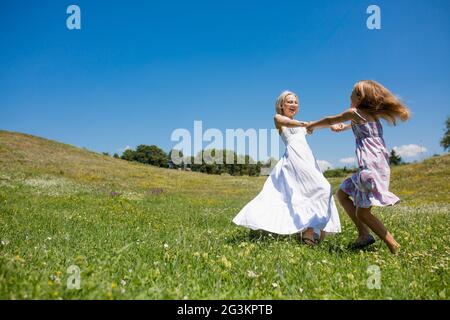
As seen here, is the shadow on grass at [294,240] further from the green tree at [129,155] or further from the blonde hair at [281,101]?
the green tree at [129,155]

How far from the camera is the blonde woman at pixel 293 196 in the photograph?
7406 mm

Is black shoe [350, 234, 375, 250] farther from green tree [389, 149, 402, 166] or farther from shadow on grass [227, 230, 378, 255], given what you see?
green tree [389, 149, 402, 166]

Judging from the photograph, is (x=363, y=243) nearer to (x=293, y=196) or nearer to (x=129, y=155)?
(x=293, y=196)

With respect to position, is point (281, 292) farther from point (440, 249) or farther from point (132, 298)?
point (440, 249)

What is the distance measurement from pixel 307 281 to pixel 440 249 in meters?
3.57

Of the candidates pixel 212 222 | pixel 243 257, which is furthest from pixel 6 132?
pixel 243 257

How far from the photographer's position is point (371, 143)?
6.50 metres

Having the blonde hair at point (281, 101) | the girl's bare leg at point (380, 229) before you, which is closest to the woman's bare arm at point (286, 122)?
the blonde hair at point (281, 101)

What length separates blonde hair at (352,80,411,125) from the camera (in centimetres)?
642

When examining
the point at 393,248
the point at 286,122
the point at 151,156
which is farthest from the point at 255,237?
the point at 151,156

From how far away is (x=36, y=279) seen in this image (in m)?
3.49

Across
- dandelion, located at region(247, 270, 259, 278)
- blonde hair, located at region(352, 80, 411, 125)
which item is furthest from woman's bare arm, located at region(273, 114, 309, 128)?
dandelion, located at region(247, 270, 259, 278)

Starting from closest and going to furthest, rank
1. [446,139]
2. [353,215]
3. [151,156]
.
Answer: [353,215] < [446,139] < [151,156]

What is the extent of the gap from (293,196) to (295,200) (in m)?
0.09
